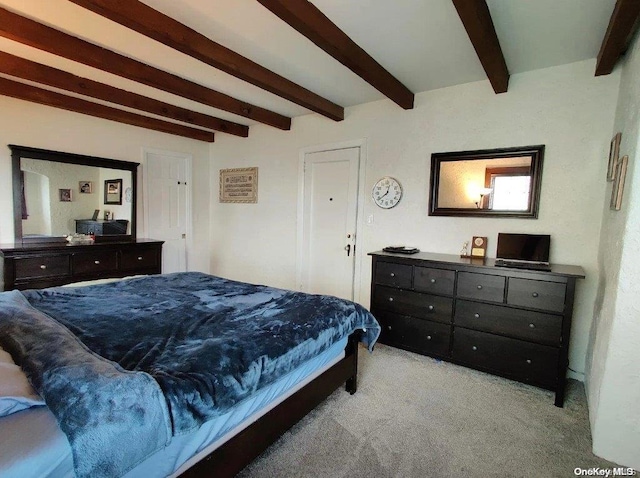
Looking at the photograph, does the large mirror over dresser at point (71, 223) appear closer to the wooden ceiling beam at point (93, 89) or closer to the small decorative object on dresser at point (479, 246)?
the wooden ceiling beam at point (93, 89)

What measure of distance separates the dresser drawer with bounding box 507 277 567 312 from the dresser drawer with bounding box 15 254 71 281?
421 cm

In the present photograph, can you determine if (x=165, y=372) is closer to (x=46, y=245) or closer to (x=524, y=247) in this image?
→ (x=524, y=247)

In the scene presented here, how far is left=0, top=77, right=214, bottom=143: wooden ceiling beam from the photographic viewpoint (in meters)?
3.02

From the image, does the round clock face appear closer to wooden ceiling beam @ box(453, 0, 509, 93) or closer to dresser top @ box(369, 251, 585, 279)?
dresser top @ box(369, 251, 585, 279)

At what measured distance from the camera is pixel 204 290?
2.48 metres

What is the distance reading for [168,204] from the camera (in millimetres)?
4652

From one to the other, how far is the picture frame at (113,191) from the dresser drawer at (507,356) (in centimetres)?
417

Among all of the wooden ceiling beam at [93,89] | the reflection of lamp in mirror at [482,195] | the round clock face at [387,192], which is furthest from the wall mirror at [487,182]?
the wooden ceiling beam at [93,89]

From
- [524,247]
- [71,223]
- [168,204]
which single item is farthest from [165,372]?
[168,204]

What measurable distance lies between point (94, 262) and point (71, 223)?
0.59 metres

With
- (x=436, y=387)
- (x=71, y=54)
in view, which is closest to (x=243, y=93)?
(x=71, y=54)

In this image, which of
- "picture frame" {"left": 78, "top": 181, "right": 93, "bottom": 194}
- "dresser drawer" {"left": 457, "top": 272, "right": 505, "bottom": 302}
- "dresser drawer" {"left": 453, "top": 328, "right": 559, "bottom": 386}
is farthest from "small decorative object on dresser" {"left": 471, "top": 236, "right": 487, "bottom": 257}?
"picture frame" {"left": 78, "top": 181, "right": 93, "bottom": 194}

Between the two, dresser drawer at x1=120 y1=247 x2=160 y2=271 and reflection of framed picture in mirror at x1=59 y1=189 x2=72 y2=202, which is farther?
dresser drawer at x1=120 y1=247 x2=160 y2=271

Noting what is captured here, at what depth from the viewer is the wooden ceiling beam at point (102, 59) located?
6.71ft
